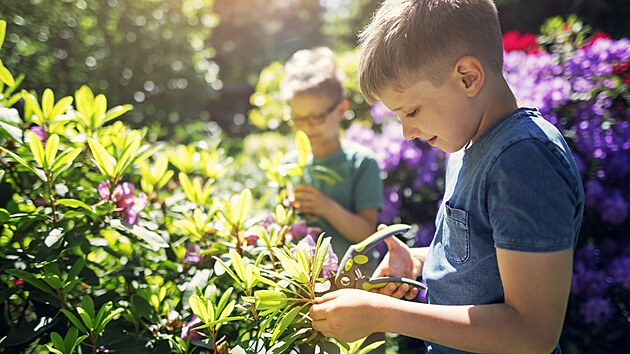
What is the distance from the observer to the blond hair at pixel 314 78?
2.57m

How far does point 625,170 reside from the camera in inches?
109

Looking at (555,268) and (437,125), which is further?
(437,125)

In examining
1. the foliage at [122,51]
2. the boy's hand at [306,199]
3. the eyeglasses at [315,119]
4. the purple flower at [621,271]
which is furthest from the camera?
the foliage at [122,51]

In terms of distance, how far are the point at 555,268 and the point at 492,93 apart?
410 mm

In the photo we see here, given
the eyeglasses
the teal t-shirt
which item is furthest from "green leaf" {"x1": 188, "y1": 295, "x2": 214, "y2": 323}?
the eyeglasses

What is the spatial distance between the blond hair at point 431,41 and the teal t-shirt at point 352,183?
133 cm

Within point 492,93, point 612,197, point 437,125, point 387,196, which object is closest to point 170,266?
point 437,125

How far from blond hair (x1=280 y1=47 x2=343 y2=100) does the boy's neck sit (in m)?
1.48

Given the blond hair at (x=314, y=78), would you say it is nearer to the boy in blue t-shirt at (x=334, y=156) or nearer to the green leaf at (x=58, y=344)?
the boy in blue t-shirt at (x=334, y=156)

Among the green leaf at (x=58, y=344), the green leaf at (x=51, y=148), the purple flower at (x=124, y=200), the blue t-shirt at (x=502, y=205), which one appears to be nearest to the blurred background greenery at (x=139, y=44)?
the purple flower at (x=124, y=200)

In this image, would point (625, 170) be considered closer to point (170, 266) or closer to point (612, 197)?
point (612, 197)

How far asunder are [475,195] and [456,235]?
136mm

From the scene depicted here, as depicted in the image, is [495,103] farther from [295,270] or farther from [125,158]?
[125,158]

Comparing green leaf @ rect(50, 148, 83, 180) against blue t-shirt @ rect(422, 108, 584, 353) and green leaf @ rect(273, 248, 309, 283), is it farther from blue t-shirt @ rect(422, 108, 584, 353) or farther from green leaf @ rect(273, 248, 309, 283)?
blue t-shirt @ rect(422, 108, 584, 353)
